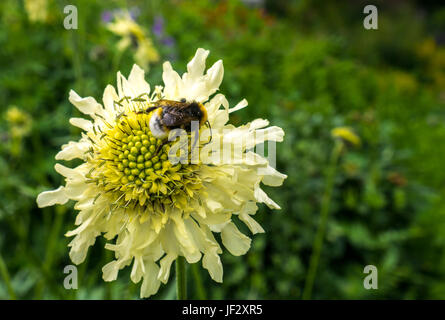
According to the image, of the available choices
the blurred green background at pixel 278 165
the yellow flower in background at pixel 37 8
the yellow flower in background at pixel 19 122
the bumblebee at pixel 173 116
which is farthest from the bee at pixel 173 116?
the yellow flower in background at pixel 37 8

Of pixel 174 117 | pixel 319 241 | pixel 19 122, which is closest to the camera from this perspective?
pixel 174 117

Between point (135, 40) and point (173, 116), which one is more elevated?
point (135, 40)

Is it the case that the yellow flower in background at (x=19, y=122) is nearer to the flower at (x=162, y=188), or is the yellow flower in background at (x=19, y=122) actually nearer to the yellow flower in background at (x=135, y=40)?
the yellow flower in background at (x=135, y=40)

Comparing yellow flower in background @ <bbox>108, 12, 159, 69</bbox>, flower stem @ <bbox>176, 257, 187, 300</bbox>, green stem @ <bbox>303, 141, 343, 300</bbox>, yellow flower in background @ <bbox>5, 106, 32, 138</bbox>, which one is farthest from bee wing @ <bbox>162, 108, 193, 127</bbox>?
yellow flower in background @ <bbox>5, 106, 32, 138</bbox>

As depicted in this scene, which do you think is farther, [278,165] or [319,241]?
[278,165]

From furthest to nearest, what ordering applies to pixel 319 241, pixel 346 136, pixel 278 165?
pixel 278 165 → pixel 319 241 → pixel 346 136

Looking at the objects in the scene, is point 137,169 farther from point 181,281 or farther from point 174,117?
point 181,281

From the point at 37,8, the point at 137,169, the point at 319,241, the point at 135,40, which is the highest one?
the point at 37,8

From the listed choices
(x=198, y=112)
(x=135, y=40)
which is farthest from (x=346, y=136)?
(x=135, y=40)
